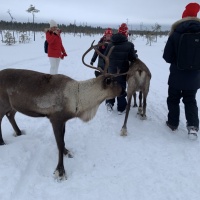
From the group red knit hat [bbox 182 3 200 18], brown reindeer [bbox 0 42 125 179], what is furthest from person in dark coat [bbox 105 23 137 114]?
brown reindeer [bbox 0 42 125 179]

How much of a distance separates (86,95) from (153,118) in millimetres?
2102

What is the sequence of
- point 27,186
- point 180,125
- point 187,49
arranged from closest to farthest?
point 27,186 → point 187,49 → point 180,125

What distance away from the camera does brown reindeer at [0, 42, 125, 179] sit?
10.9 ft

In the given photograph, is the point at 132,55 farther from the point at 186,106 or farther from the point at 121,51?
the point at 186,106

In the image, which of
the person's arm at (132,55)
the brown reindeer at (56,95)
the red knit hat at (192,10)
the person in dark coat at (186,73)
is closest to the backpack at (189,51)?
the person in dark coat at (186,73)

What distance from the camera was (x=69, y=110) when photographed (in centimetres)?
333

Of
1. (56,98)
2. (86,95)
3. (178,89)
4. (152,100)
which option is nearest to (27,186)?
(56,98)

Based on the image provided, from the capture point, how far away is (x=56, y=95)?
11.0ft

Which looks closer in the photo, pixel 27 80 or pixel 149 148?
pixel 27 80

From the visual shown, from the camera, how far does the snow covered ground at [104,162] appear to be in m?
2.93

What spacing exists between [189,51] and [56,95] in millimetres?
2179

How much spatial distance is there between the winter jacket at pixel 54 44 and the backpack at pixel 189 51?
394 cm

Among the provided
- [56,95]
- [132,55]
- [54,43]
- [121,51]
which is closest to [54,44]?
[54,43]

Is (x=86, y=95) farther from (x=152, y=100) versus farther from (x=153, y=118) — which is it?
(x=152, y=100)
